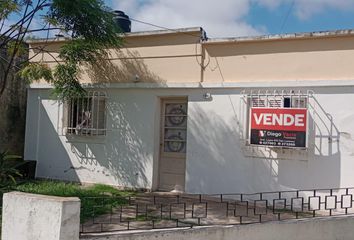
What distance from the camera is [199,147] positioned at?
9.12 metres

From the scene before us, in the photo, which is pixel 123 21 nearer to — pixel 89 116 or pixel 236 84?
pixel 89 116

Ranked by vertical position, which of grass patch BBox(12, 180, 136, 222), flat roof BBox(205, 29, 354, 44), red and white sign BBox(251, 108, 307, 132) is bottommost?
grass patch BBox(12, 180, 136, 222)

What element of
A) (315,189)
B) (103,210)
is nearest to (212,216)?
(103,210)

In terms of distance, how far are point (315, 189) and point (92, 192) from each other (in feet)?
14.3

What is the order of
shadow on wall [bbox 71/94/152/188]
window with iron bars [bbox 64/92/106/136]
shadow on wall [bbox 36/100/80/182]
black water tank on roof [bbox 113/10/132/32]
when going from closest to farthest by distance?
shadow on wall [bbox 71/94/152/188]
window with iron bars [bbox 64/92/106/136]
shadow on wall [bbox 36/100/80/182]
black water tank on roof [bbox 113/10/132/32]

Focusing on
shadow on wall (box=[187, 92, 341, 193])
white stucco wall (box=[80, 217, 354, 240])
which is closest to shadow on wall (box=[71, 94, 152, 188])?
shadow on wall (box=[187, 92, 341, 193])

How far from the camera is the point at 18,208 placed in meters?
4.67

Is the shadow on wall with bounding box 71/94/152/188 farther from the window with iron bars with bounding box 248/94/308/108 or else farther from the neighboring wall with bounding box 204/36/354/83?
the window with iron bars with bounding box 248/94/308/108

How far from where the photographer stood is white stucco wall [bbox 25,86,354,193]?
7.84 m

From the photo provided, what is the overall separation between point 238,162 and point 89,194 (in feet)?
9.91

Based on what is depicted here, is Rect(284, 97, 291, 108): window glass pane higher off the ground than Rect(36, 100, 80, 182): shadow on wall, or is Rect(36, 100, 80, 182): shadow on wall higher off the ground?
Rect(284, 97, 291, 108): window glass pane

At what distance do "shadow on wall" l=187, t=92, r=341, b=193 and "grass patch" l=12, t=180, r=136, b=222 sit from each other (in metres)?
1.64

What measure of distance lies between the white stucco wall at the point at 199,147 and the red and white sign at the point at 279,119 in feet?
1.10

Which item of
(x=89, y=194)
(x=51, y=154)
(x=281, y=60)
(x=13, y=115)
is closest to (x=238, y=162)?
(x=281, y=60)
